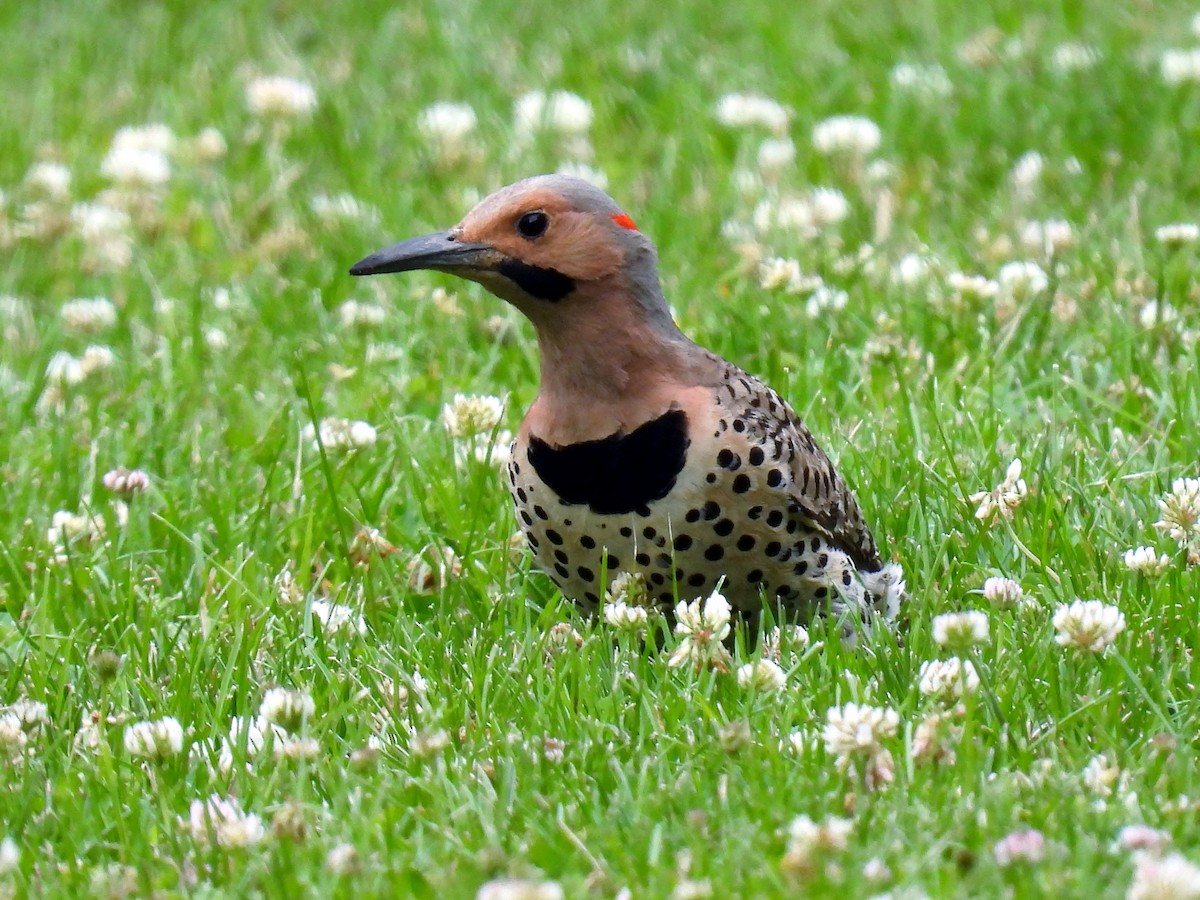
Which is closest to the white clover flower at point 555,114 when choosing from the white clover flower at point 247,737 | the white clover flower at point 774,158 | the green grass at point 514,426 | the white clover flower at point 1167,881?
the green grass at point 514,426

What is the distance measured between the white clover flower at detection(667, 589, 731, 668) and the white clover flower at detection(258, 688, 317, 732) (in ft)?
2.37

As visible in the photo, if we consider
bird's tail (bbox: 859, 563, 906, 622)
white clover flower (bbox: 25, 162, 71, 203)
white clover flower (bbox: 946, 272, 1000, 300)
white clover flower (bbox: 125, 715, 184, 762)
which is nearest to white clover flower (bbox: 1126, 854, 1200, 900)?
bird's tail (bbox: 859, 563, 906, 622)

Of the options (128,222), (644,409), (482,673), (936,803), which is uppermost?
(128,222)

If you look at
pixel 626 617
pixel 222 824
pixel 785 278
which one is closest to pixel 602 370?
pixel 626 617

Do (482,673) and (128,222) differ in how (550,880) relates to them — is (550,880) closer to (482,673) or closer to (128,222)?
(482,673)

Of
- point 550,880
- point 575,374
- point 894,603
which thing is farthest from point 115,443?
point 550,880

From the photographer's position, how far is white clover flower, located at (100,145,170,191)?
775 cm

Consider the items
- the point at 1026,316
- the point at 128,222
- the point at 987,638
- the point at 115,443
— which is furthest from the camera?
the point at 128,222

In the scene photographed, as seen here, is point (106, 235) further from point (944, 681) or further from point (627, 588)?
point (944, 681)

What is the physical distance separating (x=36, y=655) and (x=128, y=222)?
3520mm

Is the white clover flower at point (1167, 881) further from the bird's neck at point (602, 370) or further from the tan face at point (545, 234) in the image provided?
the tan face at point (545, 234)

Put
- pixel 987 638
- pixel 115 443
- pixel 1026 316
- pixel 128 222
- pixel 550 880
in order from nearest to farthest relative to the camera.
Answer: pixel 550 880
pixel 987 638
pixel 115 443
pixel 1026 316
pixel 128 222

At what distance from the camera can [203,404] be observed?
596 centimetres

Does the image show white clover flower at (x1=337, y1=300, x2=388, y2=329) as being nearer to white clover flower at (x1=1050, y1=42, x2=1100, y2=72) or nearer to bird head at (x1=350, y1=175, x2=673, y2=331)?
bird head at (x1=350, y1=175, x2=673, y2=331)
